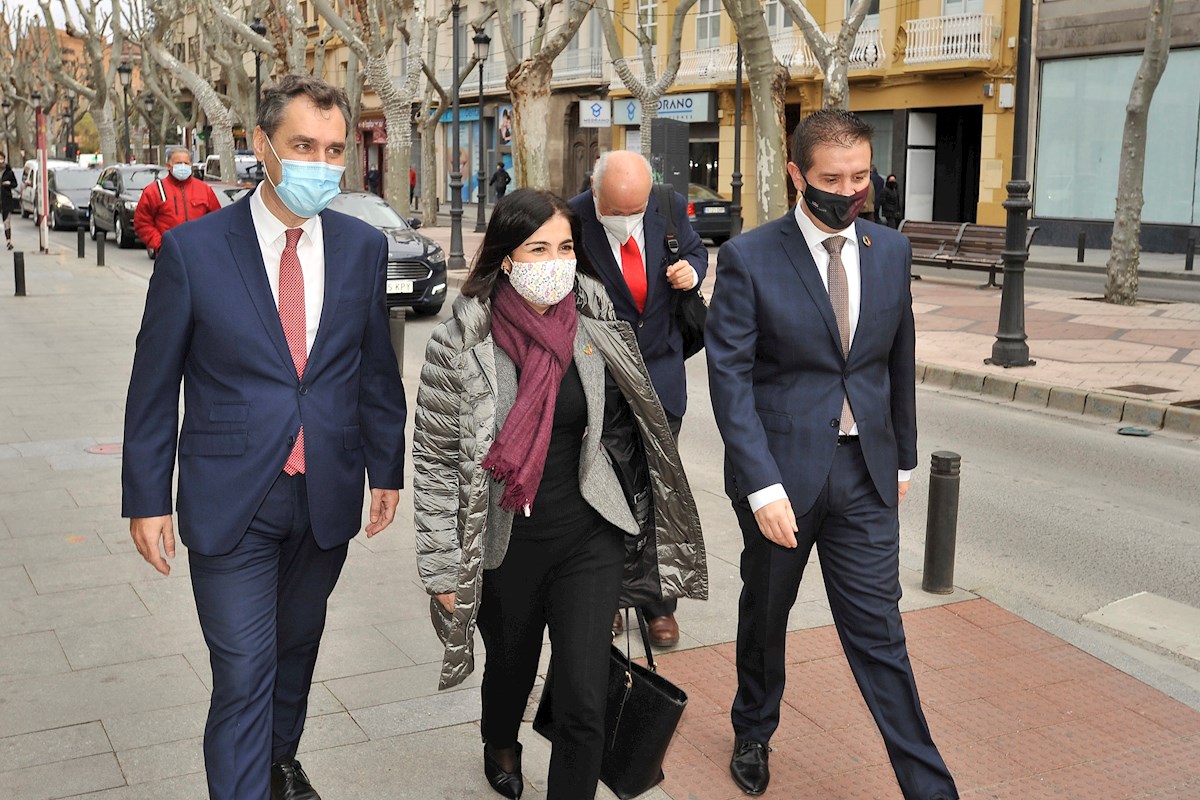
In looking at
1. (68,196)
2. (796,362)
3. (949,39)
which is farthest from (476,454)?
(68,196)

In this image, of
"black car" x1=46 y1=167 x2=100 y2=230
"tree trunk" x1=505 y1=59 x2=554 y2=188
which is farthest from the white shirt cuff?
"black car" x1=46 y1=167 x2=100 y2=230

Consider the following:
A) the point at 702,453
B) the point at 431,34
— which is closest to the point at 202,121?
the point at 431,34

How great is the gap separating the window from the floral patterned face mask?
38.8 m

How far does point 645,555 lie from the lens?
3812mm

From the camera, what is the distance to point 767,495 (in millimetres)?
3686

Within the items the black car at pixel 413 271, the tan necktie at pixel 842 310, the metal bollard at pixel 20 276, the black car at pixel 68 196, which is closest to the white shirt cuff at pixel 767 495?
the tan necktie at pixel 842 310

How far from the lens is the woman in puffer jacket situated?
3463 millimetres

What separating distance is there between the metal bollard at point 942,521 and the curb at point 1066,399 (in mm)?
5022

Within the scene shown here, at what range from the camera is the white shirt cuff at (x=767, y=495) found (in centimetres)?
368

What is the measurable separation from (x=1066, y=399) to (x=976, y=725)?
7135 millimetres

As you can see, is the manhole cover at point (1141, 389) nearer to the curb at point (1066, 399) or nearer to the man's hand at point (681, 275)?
the curb at point (1066, 399)

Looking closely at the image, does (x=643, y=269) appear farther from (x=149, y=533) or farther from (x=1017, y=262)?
(x=1017, y=262)

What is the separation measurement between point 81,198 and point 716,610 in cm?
3425

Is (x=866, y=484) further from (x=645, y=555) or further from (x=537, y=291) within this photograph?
(x=537, y=291)
